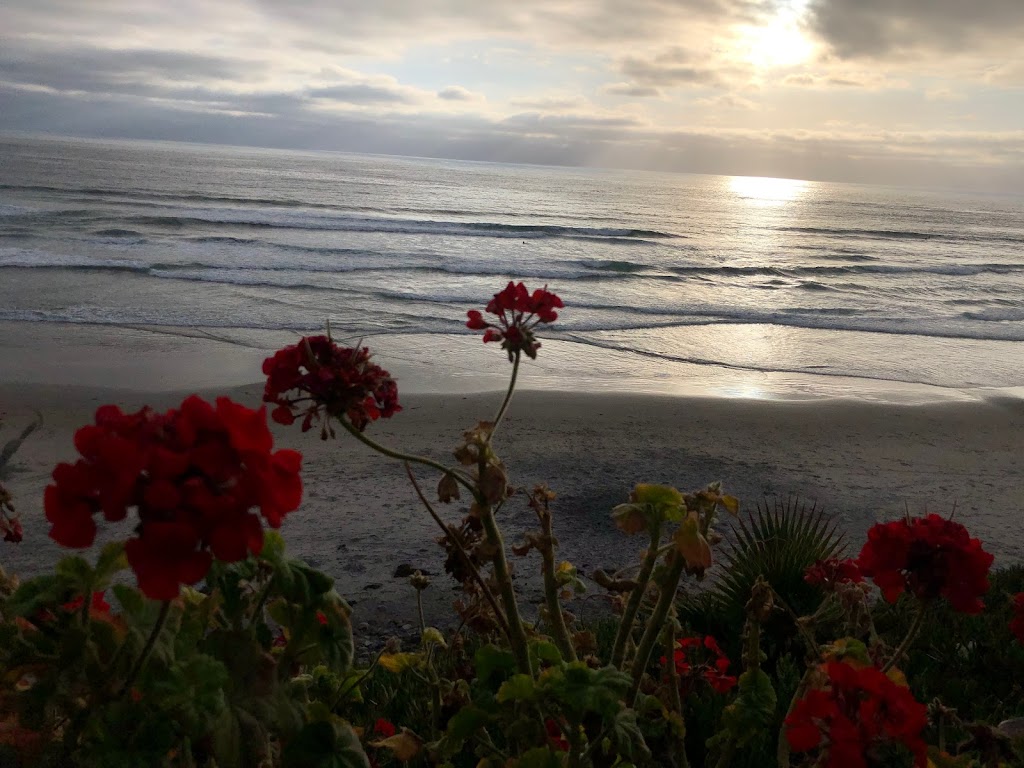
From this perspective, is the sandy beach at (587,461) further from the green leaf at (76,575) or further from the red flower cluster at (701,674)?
the green leaf at (76,575)

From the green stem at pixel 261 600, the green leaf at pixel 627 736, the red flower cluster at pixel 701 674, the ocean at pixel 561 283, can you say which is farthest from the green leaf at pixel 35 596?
the ocean at pixel 561 283

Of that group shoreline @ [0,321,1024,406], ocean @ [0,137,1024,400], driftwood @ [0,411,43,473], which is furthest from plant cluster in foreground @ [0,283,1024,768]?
ocean @ [0,137,1024,400]

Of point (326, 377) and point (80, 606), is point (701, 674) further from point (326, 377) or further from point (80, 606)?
point (80, 606)

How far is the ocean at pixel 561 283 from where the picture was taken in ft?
43.3

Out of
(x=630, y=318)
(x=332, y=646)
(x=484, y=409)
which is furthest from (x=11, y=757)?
(x=630, y=318)

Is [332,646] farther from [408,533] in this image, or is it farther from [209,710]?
[408,533]

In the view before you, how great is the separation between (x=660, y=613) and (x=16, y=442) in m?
6.94

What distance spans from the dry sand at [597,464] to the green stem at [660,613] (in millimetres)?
2542

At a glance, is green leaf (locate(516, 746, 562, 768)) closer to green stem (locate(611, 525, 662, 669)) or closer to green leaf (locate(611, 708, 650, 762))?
green leaf (locate(611, 708, 650, 762))

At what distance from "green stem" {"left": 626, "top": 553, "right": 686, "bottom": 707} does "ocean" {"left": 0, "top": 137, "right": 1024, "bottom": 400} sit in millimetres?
8781

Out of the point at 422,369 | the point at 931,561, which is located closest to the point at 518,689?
the point at 931,561

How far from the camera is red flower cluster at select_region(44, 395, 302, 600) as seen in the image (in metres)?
1.06

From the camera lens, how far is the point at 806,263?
30359 mm

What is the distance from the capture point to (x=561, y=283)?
74.2 feet
